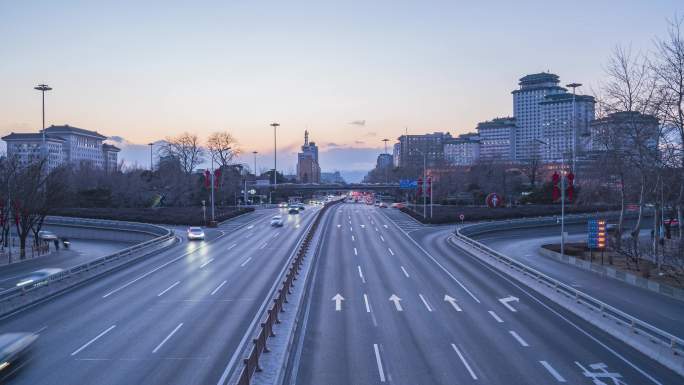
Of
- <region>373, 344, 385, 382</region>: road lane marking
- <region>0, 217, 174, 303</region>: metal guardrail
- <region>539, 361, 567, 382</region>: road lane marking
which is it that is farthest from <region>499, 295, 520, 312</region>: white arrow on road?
<region>0, 217, 174, 303</region>: metal guardrail

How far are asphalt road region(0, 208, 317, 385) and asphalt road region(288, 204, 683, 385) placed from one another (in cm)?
300

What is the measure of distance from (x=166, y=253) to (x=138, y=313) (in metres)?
21.9

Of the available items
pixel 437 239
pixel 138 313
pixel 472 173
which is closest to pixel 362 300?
pixel 138 313

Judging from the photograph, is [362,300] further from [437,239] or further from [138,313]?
[437,239]

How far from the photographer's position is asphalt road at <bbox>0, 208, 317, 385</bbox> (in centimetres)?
1562

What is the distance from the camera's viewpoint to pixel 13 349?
15.5m

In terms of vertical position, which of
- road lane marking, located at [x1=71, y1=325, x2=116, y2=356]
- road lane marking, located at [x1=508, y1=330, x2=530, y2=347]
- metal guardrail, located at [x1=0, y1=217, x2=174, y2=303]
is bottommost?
road lane marking, located at [x1=508, y1=330, x2=530, y2=347]

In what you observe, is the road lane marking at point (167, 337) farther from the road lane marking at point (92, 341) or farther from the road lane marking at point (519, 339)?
the road lane marking at point (519, 339)

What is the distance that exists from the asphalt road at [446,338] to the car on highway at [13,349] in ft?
26.9

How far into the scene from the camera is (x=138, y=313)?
2294cm

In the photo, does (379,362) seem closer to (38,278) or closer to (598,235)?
(38,278)

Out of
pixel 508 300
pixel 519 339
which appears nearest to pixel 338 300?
pixel 508 300

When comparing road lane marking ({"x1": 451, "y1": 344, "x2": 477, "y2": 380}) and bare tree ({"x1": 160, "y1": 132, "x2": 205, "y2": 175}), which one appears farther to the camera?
bare tree ({"x1": 160, "y1": 132, "x2": 205, "y2": 175})

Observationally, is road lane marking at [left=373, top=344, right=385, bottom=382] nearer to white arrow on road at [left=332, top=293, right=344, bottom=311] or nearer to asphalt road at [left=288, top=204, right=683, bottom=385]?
asphalt road at [left=288, top=204, right=683, bottom=385]
